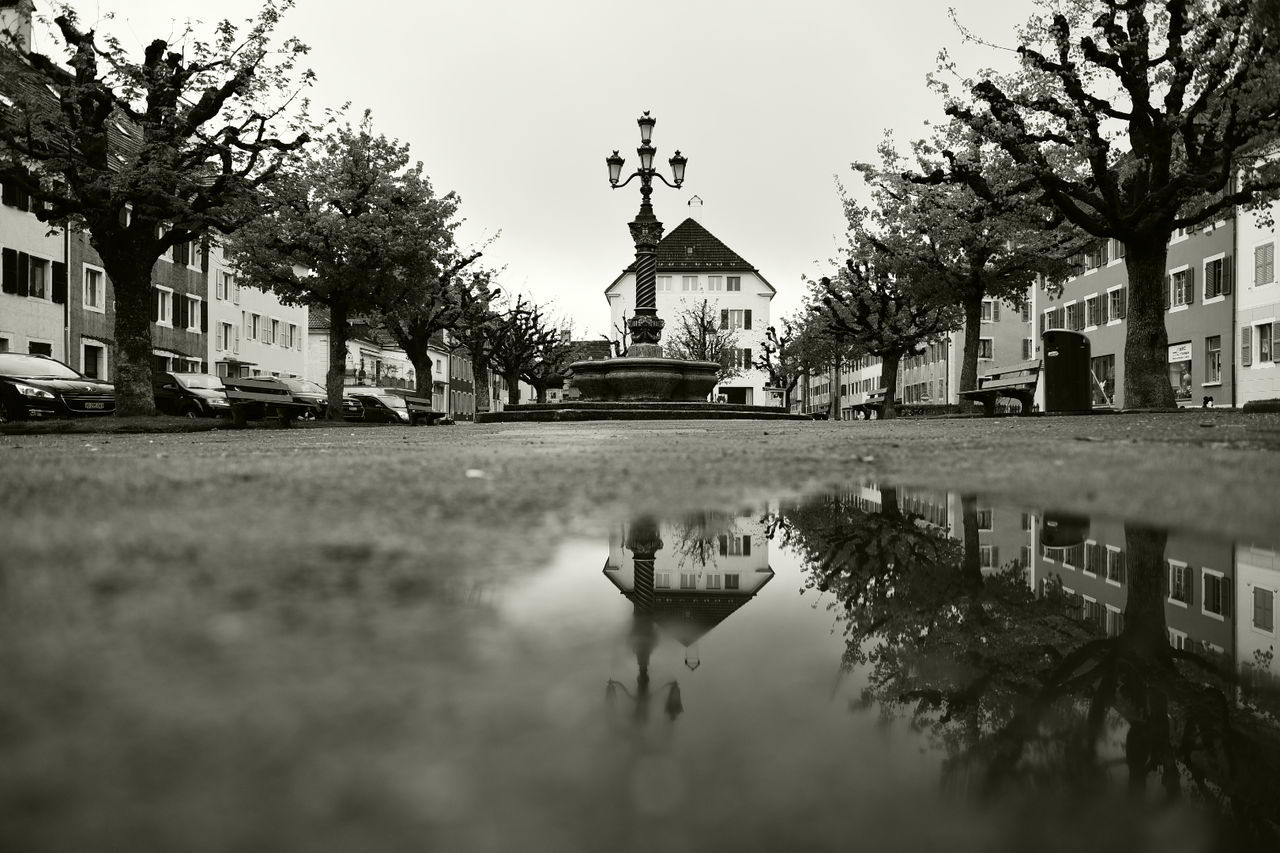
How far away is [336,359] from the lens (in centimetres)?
2889

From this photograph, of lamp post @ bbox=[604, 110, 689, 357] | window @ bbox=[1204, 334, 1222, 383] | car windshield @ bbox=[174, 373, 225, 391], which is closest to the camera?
lamp post @ bbox=[604, 110, 689, 357]

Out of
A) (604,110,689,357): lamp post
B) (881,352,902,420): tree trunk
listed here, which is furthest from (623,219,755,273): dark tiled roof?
(604,110,689,357): lamp post

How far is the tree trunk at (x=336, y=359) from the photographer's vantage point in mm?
28500

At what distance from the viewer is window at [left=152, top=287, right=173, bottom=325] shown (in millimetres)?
40000

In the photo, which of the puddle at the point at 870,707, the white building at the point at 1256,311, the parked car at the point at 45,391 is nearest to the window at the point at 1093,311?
the white building at the point at 1256,311

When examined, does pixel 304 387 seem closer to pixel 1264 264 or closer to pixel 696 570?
pixel 1264 264

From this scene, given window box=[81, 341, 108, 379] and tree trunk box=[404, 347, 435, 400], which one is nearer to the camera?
window box=[81, 341, 108, 379]

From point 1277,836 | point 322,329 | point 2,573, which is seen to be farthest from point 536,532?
point 322,329

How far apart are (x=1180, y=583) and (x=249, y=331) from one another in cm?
5115

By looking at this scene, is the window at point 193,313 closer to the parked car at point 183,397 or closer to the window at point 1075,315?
the parked car at point 183,397

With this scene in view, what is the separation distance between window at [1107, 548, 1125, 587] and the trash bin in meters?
18.1

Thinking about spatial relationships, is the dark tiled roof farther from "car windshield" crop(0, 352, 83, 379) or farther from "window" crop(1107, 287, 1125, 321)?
"car windshield" crop(0, 352, 83, 379)

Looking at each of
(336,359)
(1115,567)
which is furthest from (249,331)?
(1115,567)

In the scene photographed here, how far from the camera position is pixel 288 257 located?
29234mm
